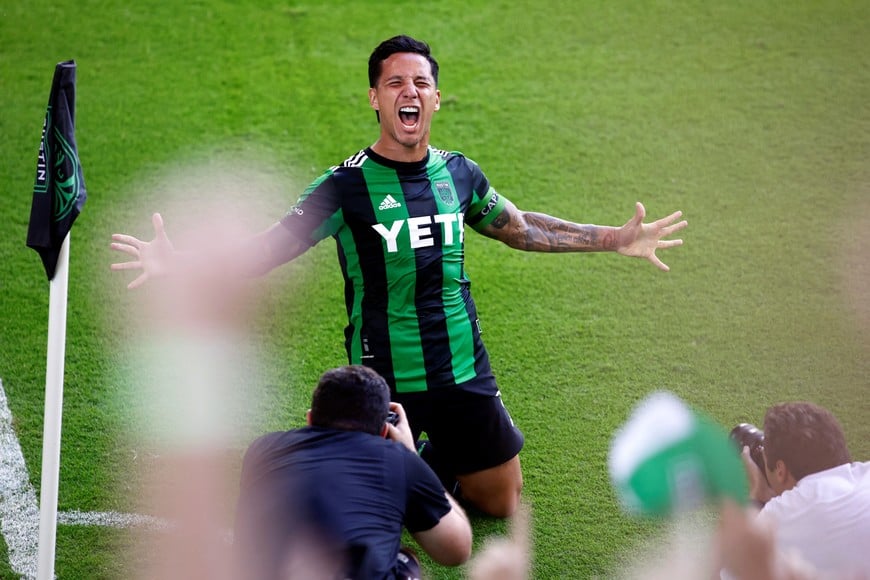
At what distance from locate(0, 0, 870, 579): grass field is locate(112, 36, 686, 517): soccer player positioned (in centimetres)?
40

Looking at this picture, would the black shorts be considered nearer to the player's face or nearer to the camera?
the camera

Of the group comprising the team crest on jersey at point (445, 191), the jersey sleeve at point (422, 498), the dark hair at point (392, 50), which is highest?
the dark hair at point (392, 50)

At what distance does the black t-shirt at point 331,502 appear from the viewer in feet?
10.6

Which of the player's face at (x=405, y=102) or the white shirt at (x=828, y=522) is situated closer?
the white shirt at (x=828, y=522)

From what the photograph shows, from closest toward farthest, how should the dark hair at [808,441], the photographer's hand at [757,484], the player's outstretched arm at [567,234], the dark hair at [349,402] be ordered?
1. the dark hair at [349,402]
2. the dark hair at [808,441]
3. the photographer's hand at [757,484]
4. the player's outstretched arm at [567,234]

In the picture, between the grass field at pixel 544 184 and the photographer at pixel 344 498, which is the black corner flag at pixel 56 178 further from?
the grass field at pixel 544 184

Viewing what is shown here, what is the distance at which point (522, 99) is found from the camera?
777cm

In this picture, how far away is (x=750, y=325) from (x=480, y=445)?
2.09m

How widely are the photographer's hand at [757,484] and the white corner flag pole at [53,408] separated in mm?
2459

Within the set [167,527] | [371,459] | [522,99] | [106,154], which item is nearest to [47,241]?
[371,459]

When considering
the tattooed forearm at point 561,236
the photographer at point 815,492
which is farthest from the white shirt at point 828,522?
the tattooed forearm at point 561,236

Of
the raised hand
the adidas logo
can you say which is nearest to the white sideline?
the raised hand

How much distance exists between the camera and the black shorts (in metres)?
4.45

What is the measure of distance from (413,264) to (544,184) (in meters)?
2.75
